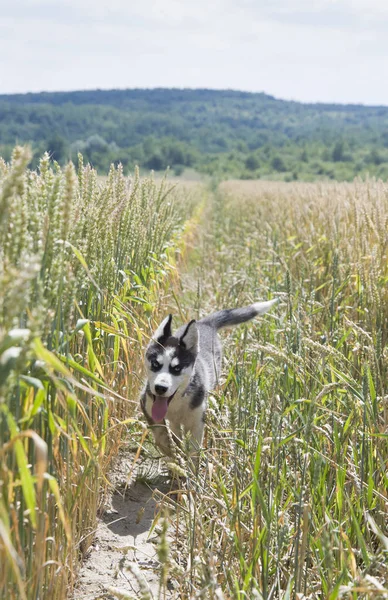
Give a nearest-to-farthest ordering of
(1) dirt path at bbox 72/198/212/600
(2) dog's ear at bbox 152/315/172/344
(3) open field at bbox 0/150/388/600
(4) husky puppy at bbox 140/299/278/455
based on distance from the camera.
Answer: (3) open field at bbox 0/150/388/600 → (1) dirt path at bbox 72/198/212/600 → (4) husky puppy at bbox 140/299/278/455 → (2) dog's ear at bbox 152/315/172/344

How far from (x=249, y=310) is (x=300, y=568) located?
2.60 meters

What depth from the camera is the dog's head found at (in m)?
3.56

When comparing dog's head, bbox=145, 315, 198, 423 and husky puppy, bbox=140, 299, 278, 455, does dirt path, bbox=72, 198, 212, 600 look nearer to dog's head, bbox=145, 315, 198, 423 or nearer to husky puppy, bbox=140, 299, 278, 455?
husky puppy, bbox=140, 299, 278, 455

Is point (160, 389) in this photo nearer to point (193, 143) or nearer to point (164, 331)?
point (164, 331)

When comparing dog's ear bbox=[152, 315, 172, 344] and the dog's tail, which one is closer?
dog's ear bbox=[152, 315, 172, 344]

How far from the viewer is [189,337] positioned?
3.81 m

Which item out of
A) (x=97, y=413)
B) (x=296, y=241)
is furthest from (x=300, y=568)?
(x=296, y=241)

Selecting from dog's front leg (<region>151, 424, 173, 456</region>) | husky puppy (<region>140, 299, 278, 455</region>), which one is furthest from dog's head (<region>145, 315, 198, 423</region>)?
dog's front leg (<region>151, 424, 173, 456</region>)

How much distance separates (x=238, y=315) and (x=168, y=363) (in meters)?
1.03

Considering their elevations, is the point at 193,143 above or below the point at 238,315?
above

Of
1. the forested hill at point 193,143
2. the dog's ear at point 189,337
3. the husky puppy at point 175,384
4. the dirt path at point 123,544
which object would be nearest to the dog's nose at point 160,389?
the husky puppy at point 175,384

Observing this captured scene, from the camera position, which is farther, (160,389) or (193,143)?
(193,143)

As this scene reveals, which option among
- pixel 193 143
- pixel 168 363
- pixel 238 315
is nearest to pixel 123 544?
pixel 168 363

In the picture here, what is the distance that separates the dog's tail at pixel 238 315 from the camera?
4.41 m
